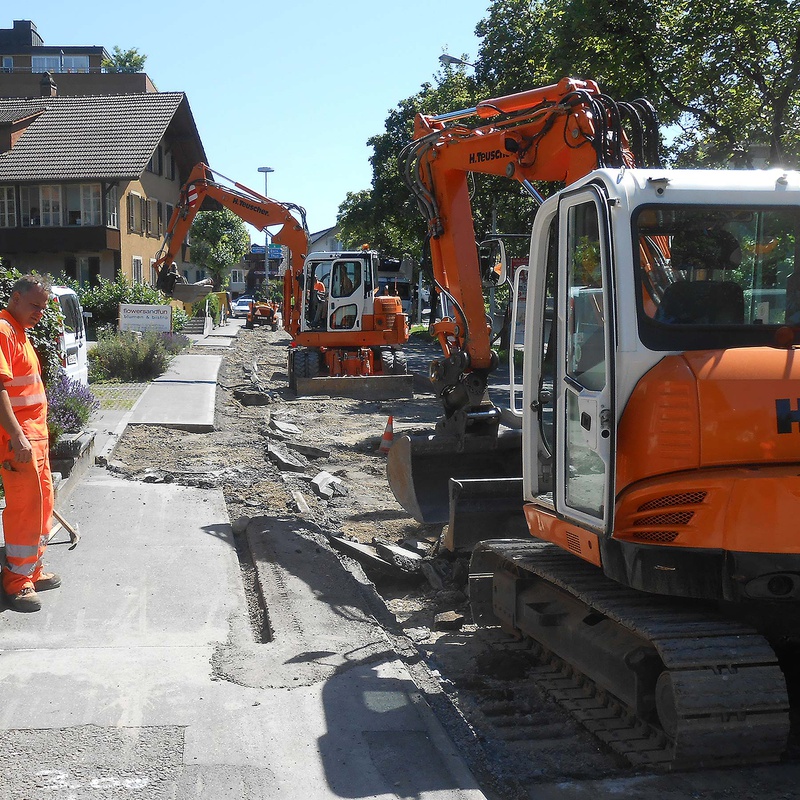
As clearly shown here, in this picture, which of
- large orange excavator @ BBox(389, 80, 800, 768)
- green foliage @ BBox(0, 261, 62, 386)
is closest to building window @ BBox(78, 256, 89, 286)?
green foliage @ BBox(0, 261, 62, 386)

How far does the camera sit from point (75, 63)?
3504 inches

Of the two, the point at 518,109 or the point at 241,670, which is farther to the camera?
the point at 518,109

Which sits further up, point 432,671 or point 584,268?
point 584,268

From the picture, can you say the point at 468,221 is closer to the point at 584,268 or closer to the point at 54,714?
the point at 584,268

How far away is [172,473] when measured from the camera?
424 inches

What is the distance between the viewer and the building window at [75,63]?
3468 inches

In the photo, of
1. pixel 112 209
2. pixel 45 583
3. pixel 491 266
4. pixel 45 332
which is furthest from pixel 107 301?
pixel 45 583

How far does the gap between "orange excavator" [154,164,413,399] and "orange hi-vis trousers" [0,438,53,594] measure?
600 inches

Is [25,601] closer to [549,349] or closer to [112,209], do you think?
[549,349]

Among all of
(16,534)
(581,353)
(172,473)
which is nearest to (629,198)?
(581,353)

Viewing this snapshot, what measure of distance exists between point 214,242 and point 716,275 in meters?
56.7

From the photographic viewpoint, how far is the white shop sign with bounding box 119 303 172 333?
21.4 meters

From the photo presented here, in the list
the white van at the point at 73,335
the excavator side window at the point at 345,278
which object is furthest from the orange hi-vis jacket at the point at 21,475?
the excavator side window at the point at 345,278

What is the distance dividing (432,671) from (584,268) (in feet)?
8.36
